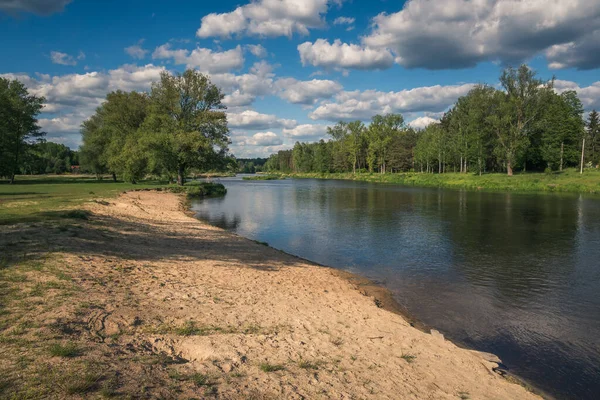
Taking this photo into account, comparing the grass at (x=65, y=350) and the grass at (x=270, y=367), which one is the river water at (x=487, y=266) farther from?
the grass at (x=65, y=350)

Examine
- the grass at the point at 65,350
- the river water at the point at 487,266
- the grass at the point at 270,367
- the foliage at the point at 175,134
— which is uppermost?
the foliage at the point at 175,134

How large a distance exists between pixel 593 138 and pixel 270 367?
363 ft

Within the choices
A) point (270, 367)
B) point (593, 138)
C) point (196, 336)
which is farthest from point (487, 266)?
point (593, 138)

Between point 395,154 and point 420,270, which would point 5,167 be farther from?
point 395,154

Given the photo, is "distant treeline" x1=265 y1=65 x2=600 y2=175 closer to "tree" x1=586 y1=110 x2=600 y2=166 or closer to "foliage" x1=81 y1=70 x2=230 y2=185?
"tree" x1=586 y1=110 x2=600 y2=166

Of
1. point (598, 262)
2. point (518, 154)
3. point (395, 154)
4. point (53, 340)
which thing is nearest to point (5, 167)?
Answer: point (53, 340)

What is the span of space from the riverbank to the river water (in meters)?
1.93

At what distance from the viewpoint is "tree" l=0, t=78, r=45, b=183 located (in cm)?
5022

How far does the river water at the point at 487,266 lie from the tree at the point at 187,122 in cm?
1839

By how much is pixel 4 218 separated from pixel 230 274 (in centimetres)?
1101

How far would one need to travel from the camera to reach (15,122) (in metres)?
54.4

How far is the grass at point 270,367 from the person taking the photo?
256 inches

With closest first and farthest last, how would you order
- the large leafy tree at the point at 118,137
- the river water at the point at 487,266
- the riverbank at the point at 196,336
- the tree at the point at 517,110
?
the riverbank at the point at 196,336 → the river water at the point at 487,266 → the large leafy tree at the point at 118,137 → the tree at the point at 517,110

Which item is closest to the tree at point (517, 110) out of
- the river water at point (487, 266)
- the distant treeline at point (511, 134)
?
the distant treeline at point (511, 134)
